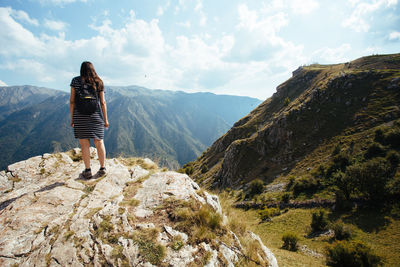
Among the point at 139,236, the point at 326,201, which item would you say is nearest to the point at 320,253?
the point at 326,201

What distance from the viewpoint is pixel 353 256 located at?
41.2ft

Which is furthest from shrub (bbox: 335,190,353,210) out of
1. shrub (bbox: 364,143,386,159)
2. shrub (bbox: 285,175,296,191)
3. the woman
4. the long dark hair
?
the long dark hair

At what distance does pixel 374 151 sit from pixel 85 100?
4821 centimetres

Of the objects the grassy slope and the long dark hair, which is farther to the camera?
the grassy slope

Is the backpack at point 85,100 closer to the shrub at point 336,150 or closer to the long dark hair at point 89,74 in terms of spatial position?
the long dark hair at point 89,74

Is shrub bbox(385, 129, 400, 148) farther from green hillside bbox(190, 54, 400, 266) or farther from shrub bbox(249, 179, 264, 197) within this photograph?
shrub bbox(249, 179, 264, 197)

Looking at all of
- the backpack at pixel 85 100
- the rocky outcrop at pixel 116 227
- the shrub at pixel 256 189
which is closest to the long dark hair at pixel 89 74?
the backpack at pixel 85 100

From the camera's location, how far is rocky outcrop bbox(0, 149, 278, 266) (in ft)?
11.0

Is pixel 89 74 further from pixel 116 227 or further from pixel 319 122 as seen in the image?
pixel 319 122

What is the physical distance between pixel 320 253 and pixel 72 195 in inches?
889

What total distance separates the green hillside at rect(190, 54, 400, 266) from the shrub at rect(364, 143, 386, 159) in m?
0.14

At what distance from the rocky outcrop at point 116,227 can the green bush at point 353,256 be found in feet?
44.8

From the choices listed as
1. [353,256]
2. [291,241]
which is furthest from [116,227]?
[291,241]

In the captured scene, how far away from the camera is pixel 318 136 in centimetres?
4912
